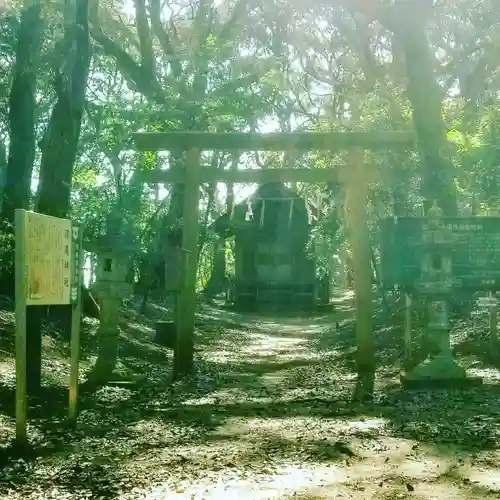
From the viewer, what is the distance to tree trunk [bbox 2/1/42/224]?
12.0m

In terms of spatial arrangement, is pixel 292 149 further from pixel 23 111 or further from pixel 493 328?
pixel 23 111

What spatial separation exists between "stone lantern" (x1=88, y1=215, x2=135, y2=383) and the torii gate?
147 cm

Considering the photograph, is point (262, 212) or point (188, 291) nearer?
point (188, 291)

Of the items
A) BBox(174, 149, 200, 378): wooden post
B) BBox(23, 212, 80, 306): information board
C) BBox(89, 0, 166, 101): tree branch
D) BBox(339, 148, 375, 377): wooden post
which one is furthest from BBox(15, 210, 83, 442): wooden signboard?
BBox(89, 0, 166, 101): tree branch

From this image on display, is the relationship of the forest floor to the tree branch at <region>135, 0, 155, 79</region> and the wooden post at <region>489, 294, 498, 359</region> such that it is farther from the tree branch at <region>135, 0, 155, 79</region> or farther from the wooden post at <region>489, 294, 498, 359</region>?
the tree branch at <region>135, 0, 155, 79</region>

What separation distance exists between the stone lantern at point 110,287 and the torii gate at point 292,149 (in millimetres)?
1471

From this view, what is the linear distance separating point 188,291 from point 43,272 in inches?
213

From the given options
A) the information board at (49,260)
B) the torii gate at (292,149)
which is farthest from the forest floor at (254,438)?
the information board at (49,260)

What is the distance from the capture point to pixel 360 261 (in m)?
11.5

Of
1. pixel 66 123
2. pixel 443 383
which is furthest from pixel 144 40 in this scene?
pixel 443 383

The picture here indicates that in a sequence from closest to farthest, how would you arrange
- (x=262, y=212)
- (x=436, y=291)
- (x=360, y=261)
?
1. (x=436, y=291)
2. (x=360, y=261)
3. (x=262, y=212)

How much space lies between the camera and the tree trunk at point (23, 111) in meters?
12.0

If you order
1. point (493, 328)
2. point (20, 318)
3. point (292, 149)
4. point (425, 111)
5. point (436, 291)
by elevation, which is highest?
point (425, 111)

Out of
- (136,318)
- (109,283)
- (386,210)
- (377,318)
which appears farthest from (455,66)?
(109,283)
